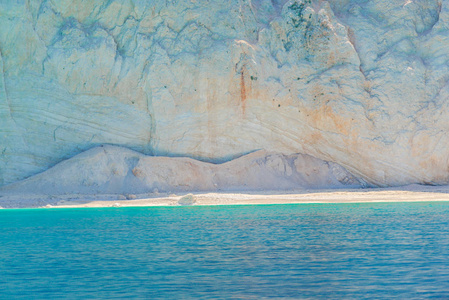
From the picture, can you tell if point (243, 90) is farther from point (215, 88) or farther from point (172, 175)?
point (172, 175)

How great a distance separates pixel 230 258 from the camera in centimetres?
920

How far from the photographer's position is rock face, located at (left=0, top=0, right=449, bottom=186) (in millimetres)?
25156

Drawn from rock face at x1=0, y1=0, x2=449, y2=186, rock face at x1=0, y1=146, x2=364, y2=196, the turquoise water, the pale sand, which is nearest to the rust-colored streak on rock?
Answer: rock face at x1=0, y1=0, x2=449, y2=186

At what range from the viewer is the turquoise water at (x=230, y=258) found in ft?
23.6

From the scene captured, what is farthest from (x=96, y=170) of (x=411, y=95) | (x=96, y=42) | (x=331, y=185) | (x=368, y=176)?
(x=411, y=95)

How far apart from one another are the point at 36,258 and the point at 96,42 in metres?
18.1

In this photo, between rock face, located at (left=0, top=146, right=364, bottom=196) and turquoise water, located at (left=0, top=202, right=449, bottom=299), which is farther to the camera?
rock face, located at (left=0, top=146, right=364, bottom=196)

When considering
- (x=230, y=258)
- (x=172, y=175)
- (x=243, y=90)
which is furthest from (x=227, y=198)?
(x=230, y=258)

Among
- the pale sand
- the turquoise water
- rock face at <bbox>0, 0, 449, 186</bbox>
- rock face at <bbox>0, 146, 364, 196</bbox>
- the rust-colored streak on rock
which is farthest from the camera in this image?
the rust-colored streak on rock

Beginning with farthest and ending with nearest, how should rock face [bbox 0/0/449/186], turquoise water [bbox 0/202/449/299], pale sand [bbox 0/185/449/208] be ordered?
rock face [bbox 0/0/449/186]
pale sand [bbox 0/185/449/208]
turquoise water [bbox 0/202/449/299]

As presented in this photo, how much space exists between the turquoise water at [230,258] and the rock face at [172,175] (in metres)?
7.78

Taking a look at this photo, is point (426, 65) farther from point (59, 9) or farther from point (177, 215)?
point (59, 9)

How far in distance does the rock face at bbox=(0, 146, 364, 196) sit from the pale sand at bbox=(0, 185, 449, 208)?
99cm

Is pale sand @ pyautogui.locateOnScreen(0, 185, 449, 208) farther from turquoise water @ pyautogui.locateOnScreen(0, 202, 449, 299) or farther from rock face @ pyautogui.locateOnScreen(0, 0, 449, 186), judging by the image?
turquoise water @ pyautogui.locateOnScreen(0, 202, 449, 299)
